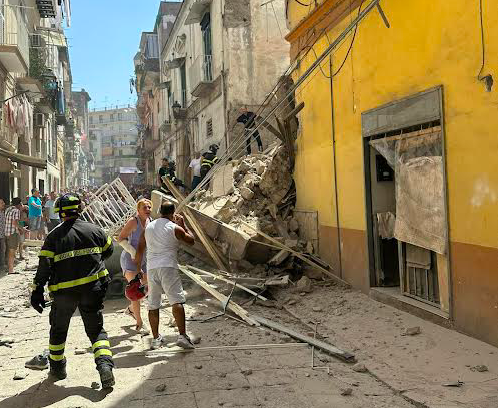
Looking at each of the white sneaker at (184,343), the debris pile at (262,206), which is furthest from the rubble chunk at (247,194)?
the white sneaker at (184,343)

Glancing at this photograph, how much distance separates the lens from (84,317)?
429cm

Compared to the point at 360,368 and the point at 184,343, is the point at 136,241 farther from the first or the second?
the point at 360,368

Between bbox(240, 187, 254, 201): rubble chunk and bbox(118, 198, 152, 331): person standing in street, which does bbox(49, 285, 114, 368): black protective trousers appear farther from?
bbox(240, 187, 254, 201): rubble chunk

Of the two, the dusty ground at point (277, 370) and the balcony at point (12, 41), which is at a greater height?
the balcony at point (12, 41)

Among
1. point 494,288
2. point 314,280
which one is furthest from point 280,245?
point 494,288

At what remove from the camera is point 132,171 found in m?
70.6

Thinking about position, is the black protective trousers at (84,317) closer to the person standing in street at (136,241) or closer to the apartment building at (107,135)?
the person standing in street at (136,241)

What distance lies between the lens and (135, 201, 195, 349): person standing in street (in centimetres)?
512

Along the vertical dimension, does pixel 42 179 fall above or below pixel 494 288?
above

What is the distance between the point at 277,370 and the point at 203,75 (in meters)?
15.3

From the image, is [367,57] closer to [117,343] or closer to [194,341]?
[194,341]

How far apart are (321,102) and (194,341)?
4.80 metres

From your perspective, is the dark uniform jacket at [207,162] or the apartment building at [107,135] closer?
the dark uniform jacket at [207,162]

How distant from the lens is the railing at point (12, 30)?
1447cm
